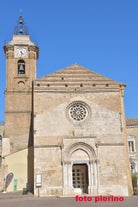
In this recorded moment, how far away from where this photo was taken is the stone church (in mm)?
23062

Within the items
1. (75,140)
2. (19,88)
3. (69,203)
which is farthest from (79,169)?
(19,88)

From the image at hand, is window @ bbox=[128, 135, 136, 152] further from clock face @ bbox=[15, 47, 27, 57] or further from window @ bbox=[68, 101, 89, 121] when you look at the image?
clock face @ bbox=[15, 47, 27, 57]

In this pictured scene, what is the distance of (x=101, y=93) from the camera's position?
2578 centimetres

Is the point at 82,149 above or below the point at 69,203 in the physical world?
above

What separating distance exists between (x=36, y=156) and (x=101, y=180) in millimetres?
5285

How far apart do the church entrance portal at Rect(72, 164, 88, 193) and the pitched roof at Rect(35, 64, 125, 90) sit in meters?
6.60

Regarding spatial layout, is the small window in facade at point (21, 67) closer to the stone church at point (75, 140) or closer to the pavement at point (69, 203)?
the stone church at point (75, 140)

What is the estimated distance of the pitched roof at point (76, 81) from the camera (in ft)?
84.7

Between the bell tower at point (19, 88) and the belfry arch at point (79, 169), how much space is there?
8627mm

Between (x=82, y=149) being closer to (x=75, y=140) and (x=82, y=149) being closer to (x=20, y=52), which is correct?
(x=75, y=140)

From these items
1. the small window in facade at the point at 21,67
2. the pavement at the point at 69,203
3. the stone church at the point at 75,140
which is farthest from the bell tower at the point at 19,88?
the pavement at the point at 69,203

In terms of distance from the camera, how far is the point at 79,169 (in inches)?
965

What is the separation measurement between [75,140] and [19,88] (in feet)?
42.8

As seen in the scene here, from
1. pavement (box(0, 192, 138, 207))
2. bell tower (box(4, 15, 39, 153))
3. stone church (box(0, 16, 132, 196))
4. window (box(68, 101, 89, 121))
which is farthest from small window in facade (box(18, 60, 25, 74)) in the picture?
pavement (box(0, 192, 138, 207))
